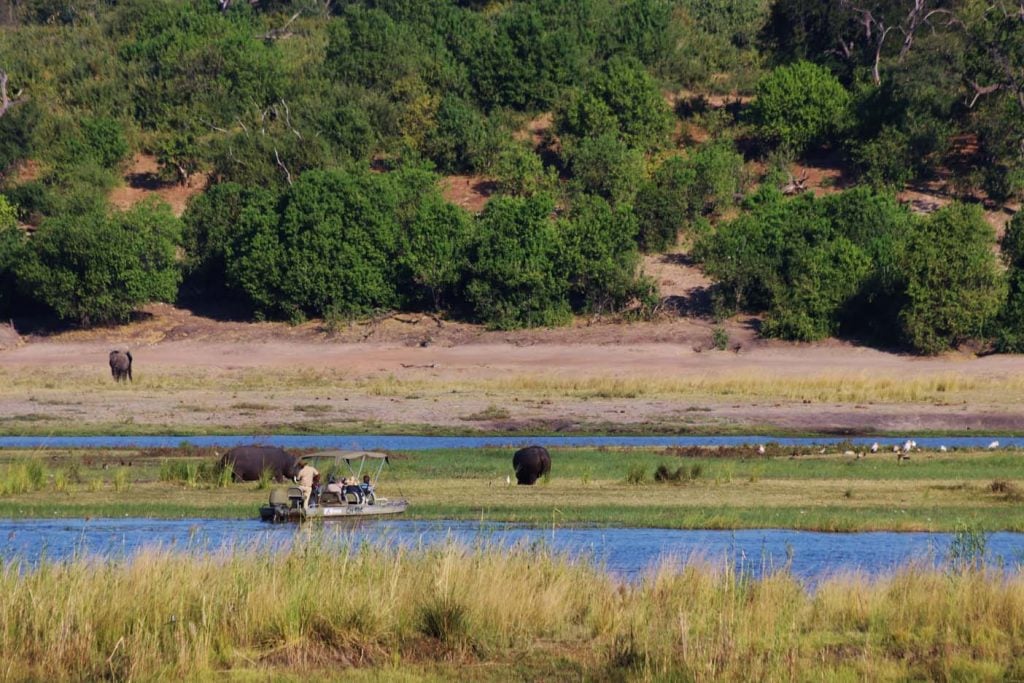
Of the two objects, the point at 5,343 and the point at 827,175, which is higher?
the point at 827,175

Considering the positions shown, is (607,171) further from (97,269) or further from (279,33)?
(279,33)

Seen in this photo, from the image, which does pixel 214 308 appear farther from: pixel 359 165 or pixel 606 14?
pixel 606 14

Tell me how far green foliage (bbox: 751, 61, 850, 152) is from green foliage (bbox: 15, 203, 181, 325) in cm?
2631

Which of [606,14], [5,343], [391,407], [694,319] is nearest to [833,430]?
[391,407]

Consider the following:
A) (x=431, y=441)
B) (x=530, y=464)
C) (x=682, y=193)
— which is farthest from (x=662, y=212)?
(x=530, y=464)

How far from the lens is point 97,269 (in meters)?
52.1

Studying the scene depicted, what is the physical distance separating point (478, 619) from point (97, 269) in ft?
137

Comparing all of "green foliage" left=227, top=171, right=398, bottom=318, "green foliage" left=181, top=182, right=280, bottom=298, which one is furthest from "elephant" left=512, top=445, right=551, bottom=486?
"green foliage" left=181, top=182, right=280, bottom=298

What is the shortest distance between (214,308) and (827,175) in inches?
1021

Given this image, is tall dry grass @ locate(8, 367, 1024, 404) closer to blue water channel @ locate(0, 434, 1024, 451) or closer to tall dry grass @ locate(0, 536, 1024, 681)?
blue water channel @ locate(0, 434, 1024, 451)

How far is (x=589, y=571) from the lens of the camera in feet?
45.5

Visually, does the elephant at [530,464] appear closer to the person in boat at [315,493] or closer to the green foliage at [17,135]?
the person in boat at [315,493]

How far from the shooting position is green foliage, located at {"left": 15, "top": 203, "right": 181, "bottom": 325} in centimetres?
5222

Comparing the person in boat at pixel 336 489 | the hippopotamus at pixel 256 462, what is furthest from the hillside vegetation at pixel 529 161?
the person in boat at pixel 336 489
